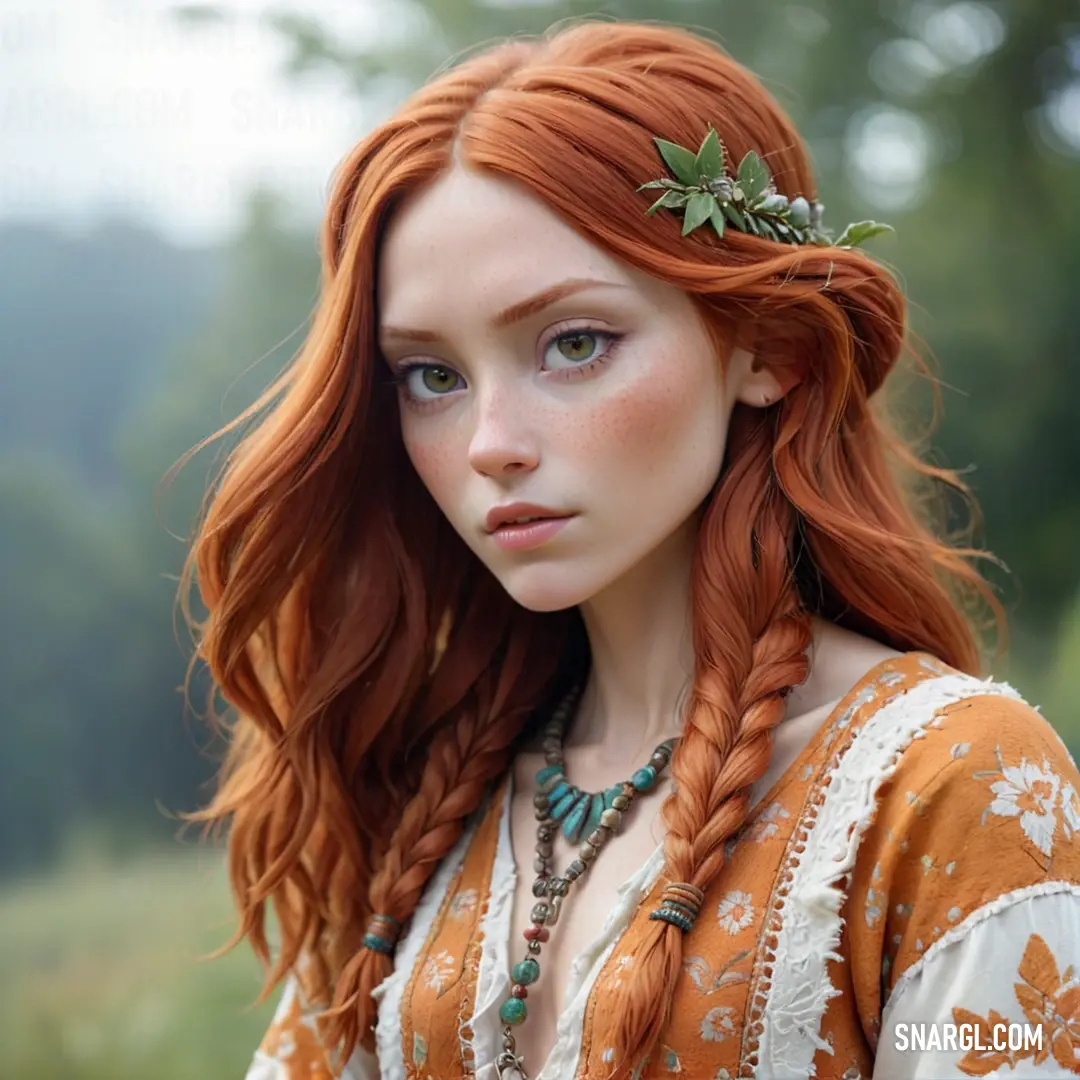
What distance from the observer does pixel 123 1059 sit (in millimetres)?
2174

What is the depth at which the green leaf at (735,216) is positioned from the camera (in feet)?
4.25

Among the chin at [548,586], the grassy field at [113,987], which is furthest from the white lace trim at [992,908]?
the grassy field at [113,987]

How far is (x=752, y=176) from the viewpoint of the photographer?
1321 mm

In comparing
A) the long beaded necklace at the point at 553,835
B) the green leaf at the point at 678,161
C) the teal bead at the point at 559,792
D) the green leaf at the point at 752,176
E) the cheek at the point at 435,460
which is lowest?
the long beaded necklace at the point at 553,835

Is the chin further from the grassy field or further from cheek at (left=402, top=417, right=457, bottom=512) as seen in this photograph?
the grassy field

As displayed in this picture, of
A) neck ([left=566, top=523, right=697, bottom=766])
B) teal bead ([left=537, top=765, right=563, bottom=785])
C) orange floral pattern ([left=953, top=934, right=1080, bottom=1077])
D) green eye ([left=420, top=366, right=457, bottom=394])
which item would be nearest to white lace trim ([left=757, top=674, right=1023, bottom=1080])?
orange floral pattern ([left=953, top=934, right=1080, bottom=1077])

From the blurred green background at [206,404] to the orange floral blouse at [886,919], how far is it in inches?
43.5

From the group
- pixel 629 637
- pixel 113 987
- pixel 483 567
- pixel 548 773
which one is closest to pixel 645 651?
pixel 629 637

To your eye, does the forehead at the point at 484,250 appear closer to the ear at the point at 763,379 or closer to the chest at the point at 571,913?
the ear at the point at 763,379

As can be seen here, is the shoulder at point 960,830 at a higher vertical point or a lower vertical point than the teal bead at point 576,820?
lower

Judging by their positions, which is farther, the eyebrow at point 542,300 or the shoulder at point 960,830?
the eyebrow at point 542,300

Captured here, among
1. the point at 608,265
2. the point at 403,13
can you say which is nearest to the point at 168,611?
the point at 403,13

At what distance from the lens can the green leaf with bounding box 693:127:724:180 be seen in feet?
4.18

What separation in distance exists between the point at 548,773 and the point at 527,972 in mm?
249
